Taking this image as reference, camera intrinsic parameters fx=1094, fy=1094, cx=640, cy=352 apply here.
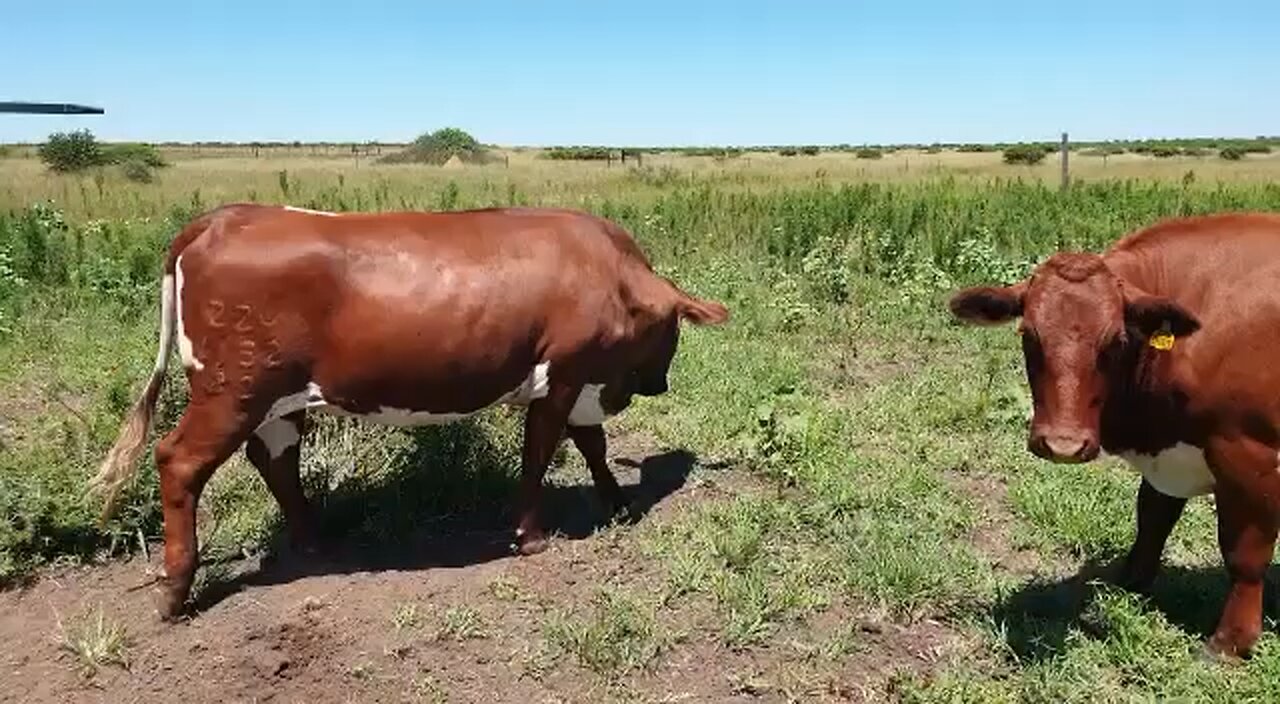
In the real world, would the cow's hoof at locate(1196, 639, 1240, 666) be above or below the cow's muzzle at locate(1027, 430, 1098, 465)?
below

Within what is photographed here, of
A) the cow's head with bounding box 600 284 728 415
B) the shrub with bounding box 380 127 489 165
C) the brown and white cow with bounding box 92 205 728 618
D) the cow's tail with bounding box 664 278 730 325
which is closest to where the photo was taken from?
the brown and white cow with bounding box 92 205 728 618

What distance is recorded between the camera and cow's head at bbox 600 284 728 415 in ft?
17.8

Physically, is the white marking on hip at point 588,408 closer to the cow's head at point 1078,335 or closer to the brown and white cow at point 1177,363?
the brown and white cow at point 1177,363

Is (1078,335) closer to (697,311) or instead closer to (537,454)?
(697,311)

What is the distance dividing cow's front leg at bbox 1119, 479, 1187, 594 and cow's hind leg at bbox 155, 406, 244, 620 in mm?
3865

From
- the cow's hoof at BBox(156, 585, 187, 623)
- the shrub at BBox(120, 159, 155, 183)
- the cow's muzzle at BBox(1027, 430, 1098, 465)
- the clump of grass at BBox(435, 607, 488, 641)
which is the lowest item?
the clump of grass at BBox(435, 607, 488, 641)

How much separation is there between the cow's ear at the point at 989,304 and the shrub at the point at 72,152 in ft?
140

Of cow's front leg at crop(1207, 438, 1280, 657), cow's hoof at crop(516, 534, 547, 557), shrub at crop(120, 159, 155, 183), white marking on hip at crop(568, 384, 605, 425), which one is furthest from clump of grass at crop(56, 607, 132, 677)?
shrub at crop(120, 159, 155, 183)

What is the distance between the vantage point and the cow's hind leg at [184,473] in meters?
4.57

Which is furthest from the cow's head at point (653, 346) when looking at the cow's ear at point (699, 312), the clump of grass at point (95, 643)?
the clump of grass at point (95, 643)

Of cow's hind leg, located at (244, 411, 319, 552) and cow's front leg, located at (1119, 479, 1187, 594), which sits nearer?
cow's front leg, located at (1119, 479, 1187, 594)

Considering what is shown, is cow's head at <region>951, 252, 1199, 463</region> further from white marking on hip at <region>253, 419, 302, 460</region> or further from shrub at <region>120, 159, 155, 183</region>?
shrub at <region>120, 159, 155, 183</region>

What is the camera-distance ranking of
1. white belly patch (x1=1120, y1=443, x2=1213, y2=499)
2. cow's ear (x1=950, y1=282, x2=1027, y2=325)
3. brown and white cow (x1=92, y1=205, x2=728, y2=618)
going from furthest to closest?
brown and white cow (x1=92, y1=205, x2=728, y2=618) → white belly patch (x1=1120, y1=443, x2=1213, y2=499) → cow's ear (x1=950, y1=282, x2=1027, y2=325)

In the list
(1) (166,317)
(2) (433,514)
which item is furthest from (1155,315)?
(1) (166,317)
